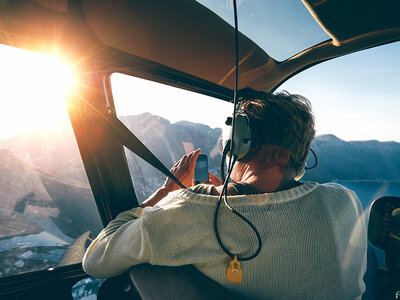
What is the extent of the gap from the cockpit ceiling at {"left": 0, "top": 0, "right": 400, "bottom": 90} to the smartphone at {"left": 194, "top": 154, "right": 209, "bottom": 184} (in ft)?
2.46

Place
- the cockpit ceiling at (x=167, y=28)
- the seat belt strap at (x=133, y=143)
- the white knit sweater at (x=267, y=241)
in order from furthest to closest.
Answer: the seat belt strap at (x=133, y=143) → the cockpit ceiling at (x=167, y=28) → the white knit sweater at (x=267, y=241)

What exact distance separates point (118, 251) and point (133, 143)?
65 cm

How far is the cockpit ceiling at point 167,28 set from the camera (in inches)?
37.3

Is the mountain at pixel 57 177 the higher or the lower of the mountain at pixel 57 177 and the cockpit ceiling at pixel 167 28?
the lower

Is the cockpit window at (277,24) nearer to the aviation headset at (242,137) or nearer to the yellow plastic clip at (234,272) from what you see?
the aviation headset at (242,137)

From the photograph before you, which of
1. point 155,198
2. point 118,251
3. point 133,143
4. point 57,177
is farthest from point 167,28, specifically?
point 57,177

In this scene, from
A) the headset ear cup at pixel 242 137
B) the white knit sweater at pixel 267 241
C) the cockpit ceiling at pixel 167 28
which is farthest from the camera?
the cockpit ceiling at pixel 167 28

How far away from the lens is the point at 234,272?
0.62 metres

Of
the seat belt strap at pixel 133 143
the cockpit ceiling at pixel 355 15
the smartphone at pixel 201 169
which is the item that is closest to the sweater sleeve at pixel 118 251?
the seat belt strap at pixel 133 143

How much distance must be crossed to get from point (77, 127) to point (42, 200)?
120cm

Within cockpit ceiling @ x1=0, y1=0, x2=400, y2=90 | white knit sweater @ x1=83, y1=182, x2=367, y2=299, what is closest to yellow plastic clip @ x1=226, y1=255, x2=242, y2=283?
white knit sweater @ x1=83, y1=182, x2=367, y2=299

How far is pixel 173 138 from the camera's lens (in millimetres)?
2506

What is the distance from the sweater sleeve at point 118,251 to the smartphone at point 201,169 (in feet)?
1.77

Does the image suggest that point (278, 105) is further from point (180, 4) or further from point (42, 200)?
point (42, 200)
